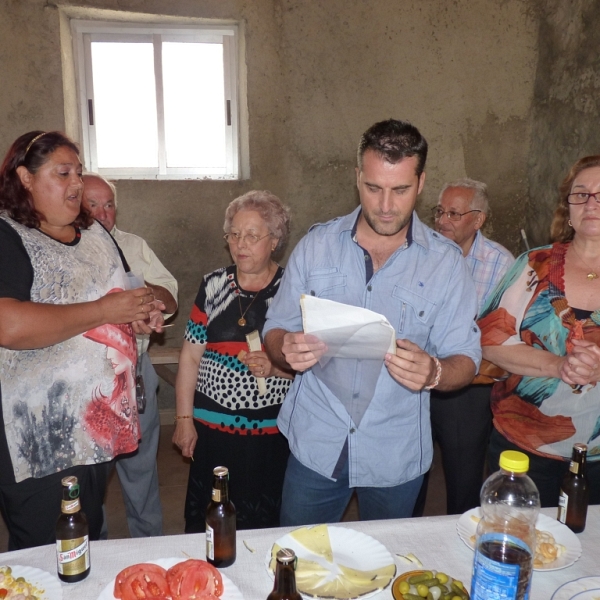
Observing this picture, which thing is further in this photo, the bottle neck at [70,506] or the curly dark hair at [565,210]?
the curly dark hair at [565,210]

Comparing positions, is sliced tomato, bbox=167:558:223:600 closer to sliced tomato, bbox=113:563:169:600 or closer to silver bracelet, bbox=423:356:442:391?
sliced tomato, bbox=113:563:169:600

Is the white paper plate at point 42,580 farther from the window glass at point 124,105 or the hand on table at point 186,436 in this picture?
the window glass at point 124,105

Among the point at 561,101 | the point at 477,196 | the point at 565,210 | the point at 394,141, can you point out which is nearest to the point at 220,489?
the point at 394,141

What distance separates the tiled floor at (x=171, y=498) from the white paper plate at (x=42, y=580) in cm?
202

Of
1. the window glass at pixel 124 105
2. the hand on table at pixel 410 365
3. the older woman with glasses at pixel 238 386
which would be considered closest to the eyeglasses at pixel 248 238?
the older woman with glasses at pixel 238 386

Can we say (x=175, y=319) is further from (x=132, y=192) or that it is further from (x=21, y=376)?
(x=21, y=376)

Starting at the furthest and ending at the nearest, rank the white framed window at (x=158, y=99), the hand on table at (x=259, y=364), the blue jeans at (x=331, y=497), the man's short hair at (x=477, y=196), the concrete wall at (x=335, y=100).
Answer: the white framed window at (x=158, y=99) → the concrete wall at (x=335, y=100) → the man's short hair at (x=477, y=196) → the hand on table at (x=259, y=364) → the blue jeans at (x=331, y=497)

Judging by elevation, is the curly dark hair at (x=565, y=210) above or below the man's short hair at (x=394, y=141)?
below

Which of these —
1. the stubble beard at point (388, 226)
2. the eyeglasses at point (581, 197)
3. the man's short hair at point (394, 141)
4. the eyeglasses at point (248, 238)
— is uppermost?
the man's short hair at point (394, 141)

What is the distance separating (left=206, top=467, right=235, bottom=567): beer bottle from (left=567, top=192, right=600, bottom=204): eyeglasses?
153 centimetres

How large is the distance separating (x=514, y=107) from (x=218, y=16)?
95.7 inches

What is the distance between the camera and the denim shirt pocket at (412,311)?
6.21 feet

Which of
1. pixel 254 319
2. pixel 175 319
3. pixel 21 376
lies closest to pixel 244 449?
pixel 254 319

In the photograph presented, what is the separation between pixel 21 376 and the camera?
1848 millimetres
